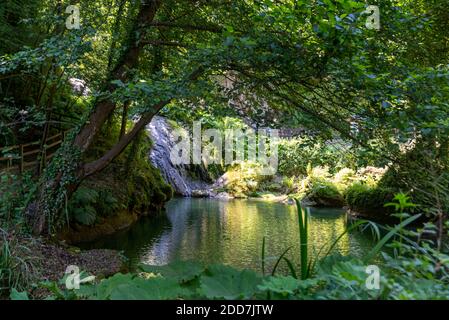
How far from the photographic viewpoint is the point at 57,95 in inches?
→ 480

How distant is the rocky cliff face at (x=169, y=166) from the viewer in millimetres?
17812

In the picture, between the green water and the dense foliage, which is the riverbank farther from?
the green water

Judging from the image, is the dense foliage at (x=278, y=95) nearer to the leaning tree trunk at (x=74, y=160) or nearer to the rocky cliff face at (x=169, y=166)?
the leaning tree trunk at (x=74, y=160)

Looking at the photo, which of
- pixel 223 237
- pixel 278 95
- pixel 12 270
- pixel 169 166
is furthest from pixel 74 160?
pixel 169 166

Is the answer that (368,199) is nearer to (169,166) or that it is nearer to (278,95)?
(169,166)

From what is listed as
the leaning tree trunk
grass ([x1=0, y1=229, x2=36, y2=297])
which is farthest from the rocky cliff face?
grass ([x1=0, y1=229, x2=36, y2=297])

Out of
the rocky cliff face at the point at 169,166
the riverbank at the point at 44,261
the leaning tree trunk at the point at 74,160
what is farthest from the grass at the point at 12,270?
the rocky cliff face at the point at 169,166

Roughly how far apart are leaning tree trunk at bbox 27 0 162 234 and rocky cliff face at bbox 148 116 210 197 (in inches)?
402

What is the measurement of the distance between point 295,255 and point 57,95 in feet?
27.6

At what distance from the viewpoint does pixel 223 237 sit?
1037cm

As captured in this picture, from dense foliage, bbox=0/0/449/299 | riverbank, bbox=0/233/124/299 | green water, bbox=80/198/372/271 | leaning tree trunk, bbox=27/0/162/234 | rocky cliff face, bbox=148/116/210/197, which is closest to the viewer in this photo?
dense foliage, bbox=0/0/449/299

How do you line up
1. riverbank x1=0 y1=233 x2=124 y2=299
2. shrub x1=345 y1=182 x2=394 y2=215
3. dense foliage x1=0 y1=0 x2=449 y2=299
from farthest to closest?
shrub x1=345 y1=182 x2=394 y2=215
riverbank x1=0 y1=233 x2=124 y2=299
dense foliage x1=0 y1=0 x2=449 y2=299

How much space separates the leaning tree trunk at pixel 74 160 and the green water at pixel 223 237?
177 cm

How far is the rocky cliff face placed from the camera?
17.8 m
